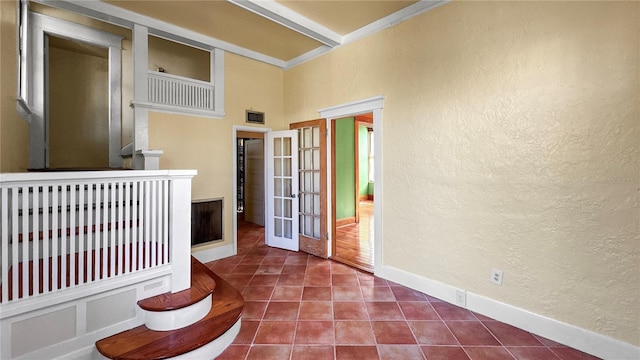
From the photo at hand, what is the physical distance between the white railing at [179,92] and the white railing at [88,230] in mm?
1859

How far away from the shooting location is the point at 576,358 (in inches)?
75.2

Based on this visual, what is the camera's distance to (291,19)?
3102mm

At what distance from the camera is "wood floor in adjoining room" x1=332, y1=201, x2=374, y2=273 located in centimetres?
380

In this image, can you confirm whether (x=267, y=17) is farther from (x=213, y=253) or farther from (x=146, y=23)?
(x=213, y=253)

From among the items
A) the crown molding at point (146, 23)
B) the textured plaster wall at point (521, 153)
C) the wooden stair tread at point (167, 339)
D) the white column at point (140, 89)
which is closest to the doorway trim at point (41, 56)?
the crown molding at point (146, 23)

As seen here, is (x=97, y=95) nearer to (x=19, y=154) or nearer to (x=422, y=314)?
(x=19, y=154)

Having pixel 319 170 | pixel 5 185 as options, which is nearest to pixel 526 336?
pixel 319 170

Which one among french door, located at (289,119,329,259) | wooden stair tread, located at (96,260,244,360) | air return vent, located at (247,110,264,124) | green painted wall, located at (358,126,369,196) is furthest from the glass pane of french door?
green painted wall, located at (358,126,369,196)

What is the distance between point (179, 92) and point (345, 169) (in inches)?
150

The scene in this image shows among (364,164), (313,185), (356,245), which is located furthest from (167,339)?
(364,164)

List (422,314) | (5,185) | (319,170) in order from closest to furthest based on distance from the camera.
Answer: (5,185), (422,314), (319,170)

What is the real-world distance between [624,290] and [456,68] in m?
2.19

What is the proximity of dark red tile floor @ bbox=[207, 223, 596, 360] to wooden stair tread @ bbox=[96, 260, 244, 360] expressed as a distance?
0.20 metres

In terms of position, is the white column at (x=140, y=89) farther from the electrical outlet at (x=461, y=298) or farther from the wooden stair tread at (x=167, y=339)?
the electrical outlet at (x=461, y=298)
